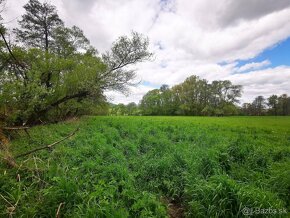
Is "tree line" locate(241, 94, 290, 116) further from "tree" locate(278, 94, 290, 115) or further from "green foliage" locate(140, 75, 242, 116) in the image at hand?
"green foliage" locate(140, 75, 242, 116)

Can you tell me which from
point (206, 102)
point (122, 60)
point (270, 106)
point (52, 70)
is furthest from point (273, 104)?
point (52, 70)

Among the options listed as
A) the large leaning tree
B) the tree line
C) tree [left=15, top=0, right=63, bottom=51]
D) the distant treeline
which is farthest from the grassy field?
the tree line

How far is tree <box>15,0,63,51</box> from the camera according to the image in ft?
55.1

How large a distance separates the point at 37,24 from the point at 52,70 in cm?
897

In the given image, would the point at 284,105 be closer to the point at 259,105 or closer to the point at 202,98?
the point at 259,105

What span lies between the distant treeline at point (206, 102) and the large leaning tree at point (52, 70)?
138 feet

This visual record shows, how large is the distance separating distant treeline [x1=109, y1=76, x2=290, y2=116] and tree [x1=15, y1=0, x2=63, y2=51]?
41825mm

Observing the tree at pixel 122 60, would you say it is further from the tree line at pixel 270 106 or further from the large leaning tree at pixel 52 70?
the tree line at pixel 270 106

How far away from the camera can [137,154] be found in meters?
7.17

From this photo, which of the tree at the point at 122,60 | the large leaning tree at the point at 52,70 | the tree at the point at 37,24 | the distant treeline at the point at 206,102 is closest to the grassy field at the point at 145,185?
the large leaning tree at the point at 52,70

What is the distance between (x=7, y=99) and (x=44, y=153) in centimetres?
393

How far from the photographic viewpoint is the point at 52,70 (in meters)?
12.0

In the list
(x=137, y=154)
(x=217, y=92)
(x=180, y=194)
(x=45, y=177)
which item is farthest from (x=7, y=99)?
(x=217, y=92)

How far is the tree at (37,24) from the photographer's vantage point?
16.8 meters
